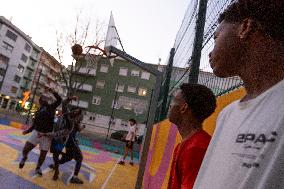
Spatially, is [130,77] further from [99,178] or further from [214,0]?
[214,0]

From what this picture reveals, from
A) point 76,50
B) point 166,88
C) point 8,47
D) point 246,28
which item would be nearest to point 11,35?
point 8,47

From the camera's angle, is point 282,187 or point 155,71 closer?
point 282,187

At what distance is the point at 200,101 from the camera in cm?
274

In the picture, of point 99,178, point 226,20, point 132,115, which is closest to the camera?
point 226,20

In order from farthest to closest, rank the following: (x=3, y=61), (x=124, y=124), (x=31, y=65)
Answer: (x=31, y=65) < (x=3, y=61) < (x=124, y=124)

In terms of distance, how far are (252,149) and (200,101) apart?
177 cm

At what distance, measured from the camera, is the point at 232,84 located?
2.82m

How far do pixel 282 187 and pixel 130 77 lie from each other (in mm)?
56192

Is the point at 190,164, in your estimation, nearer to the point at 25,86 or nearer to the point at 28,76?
the point at 25,86

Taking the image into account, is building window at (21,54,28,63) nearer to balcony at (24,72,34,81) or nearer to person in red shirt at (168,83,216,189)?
balcony at (24,72,34,81)

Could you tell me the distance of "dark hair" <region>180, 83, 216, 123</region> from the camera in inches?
107

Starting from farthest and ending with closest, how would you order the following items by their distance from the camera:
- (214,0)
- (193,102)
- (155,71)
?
(155,71), (214,0), (193,102)

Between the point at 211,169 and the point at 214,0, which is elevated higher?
the point at 214,0

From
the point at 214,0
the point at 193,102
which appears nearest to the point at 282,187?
the point at 193,102
